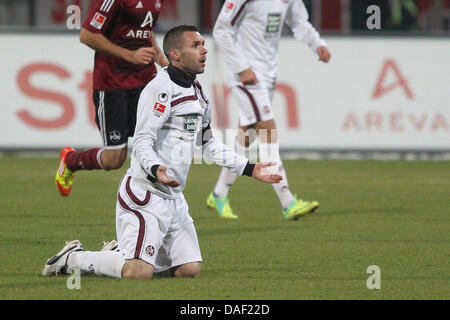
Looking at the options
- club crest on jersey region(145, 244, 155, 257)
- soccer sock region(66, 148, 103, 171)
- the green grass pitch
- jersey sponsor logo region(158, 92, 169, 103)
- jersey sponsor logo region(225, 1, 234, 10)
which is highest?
jersey sponsor logo region(225, 1, 234, 10)

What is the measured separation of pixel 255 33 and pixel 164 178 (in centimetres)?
471

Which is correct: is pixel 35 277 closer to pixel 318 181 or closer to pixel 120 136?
pixel 120 136

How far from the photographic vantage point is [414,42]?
16.6 metres

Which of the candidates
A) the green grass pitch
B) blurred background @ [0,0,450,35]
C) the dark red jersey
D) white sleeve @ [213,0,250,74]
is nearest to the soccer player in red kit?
the dark red jersey

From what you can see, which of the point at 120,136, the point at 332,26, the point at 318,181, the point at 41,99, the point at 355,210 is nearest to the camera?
the point at 120,136

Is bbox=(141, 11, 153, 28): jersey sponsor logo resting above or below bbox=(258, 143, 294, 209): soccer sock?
above

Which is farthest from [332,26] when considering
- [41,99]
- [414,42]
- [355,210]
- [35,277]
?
[35,277]

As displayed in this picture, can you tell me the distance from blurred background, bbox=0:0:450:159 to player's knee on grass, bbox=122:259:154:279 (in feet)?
30.0

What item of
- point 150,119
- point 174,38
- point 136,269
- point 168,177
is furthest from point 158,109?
point 136,269

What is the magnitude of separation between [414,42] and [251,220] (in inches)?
278

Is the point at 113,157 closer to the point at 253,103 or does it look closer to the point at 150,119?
the point at 253,103

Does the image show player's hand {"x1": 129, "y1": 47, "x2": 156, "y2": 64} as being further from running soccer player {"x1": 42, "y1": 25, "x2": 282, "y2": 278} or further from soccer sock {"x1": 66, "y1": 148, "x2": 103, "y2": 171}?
running soccer player {"x1": 42, "y1": 25, "x2": 282, "y2": 278}

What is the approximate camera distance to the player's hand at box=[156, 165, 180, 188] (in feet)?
21.0

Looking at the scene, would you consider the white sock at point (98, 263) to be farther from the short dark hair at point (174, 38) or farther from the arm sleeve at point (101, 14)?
the arm sleeve at point (101, 14)
